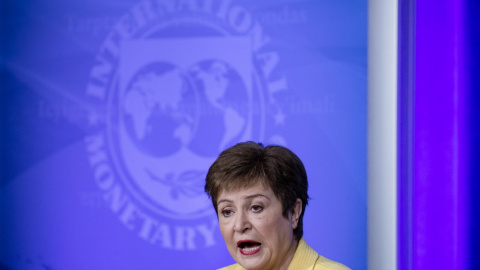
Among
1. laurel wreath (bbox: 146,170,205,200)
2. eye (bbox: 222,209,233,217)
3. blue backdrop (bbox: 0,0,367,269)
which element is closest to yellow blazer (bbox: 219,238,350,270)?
eye (bbox: 222,209,233,217)

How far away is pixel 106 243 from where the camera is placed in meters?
4.10

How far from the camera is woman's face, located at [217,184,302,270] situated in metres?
1.91

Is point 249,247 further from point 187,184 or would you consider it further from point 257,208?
point 187,184

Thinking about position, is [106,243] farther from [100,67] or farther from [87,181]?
[100,67]

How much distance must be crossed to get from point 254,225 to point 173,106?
219 centimetres

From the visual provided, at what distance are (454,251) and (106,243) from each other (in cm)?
228

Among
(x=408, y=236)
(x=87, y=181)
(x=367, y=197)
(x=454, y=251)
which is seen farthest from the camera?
(x=87, y=181)

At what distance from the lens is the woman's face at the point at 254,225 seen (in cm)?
191

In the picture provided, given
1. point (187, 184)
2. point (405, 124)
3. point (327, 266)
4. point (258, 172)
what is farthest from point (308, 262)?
point (187, 184)

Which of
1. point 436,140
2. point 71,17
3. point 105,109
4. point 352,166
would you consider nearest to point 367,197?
point 352,166

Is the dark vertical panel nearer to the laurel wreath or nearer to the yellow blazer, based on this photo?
the yellow blazer

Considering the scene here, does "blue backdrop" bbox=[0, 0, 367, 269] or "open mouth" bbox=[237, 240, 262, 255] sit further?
"blue backdrop" bbox=[0, 0, 367, 269]

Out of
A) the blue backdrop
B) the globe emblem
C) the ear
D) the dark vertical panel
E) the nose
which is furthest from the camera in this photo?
the globe emblem

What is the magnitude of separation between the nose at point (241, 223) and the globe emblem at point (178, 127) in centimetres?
202
